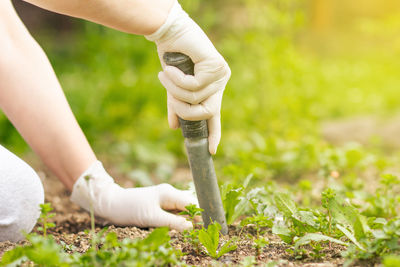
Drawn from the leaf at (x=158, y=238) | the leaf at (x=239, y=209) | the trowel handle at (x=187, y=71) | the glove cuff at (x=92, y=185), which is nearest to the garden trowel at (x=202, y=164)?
the trowel handle at (x=187, y=71)

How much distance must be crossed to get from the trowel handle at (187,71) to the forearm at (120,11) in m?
0.11

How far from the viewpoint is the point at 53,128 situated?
1.72 meters

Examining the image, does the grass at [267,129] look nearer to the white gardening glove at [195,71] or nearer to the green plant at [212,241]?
the green plant at [212,241]

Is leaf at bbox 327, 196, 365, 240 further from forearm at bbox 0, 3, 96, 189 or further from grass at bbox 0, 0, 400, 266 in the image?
forearm at bbox 0, 3, 96, 189

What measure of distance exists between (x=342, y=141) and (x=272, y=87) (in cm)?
67

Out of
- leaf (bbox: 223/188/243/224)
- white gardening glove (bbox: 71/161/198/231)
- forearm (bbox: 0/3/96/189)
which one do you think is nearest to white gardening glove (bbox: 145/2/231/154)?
leaf (bbox: 223/188/243/224)

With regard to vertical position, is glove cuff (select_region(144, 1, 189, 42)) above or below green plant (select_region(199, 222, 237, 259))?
above

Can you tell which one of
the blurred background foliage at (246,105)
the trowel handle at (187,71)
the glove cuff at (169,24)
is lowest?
the blurred background foliage at (246,105)

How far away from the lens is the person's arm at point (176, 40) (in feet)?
3.92

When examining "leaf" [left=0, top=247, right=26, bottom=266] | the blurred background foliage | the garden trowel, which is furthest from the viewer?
the blurred background foliage

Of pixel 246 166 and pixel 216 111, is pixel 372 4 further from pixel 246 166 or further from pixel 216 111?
pixel 216 111

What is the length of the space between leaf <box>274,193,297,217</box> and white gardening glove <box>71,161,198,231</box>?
309mm

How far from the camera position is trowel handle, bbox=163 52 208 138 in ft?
4.40

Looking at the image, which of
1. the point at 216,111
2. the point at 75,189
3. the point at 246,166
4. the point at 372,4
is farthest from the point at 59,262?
the point at 372,4
